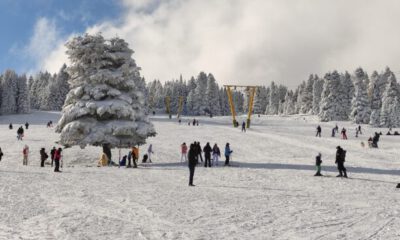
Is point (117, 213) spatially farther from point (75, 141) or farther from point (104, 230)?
point (75, 141)

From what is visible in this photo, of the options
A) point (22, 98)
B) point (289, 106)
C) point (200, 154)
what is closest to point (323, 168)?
point (200, 154)

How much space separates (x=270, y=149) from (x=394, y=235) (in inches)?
1152

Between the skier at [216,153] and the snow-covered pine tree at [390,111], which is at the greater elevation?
the snow-covered pine tree at [390,111]

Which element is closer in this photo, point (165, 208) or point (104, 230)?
point (104, 230)

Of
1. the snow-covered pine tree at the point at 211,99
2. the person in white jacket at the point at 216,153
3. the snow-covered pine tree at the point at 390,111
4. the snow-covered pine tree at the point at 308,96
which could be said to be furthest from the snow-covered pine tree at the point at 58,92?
the person in white jacket at the point at 216,153

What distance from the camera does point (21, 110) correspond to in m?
102

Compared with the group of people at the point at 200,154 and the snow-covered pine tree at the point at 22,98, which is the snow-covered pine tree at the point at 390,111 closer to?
the group of people at the point at 200,154

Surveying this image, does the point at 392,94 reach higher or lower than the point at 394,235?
higher

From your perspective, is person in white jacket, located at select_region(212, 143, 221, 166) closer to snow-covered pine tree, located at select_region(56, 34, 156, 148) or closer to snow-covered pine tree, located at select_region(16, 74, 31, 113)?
snow-covered pine tree, located at select_region(56, 34, 156, 148)

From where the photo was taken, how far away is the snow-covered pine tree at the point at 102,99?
3067cm

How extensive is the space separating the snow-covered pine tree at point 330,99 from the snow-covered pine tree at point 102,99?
61.5 m

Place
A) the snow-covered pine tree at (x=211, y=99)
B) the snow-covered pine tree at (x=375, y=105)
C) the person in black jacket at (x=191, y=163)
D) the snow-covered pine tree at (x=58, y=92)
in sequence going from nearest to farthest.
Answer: the person in black jacket at (x=191, y=163), the snow-covered pine tree at (x=375, y=105), the snow-covered pine tree at (x=58, y=92), the snow-covered pine tree at (x=211, y=99)

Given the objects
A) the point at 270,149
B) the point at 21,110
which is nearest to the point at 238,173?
the point at 270,149

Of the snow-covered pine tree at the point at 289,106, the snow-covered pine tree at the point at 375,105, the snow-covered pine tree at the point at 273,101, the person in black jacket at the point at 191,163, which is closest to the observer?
the person in black jacket at the point at 191,163
